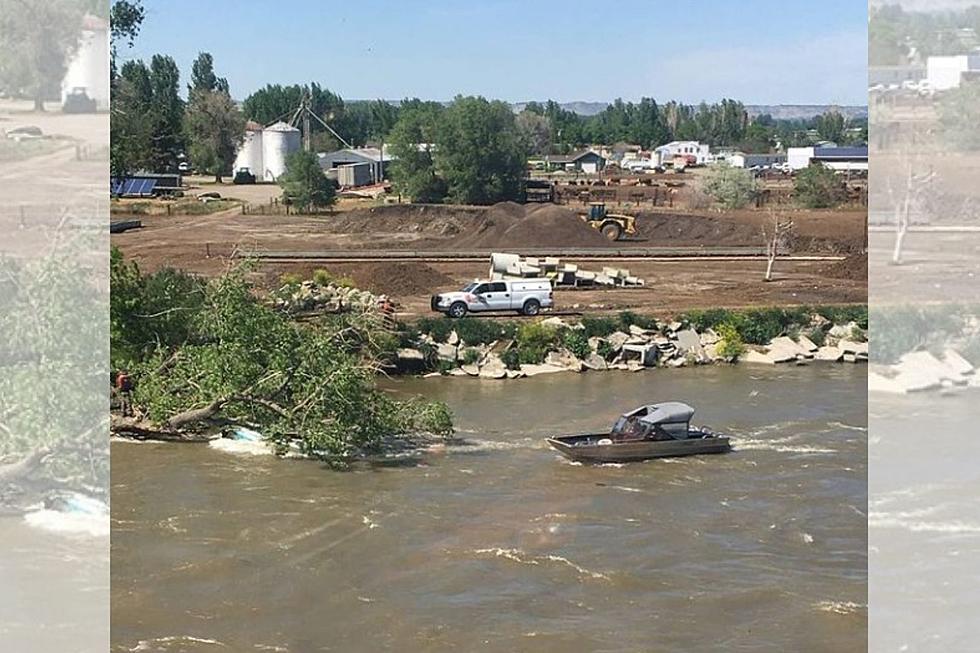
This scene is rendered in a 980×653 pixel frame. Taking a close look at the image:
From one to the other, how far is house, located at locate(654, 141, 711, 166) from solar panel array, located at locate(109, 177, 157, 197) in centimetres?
991

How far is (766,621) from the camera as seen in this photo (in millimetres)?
4895

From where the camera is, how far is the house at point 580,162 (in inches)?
872

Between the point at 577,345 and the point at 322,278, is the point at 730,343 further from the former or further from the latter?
the point at 322,278

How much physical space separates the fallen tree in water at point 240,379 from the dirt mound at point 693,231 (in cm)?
861

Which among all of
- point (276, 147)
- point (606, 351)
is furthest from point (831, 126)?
point (606, 351)

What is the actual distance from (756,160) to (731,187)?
3544 millimetres

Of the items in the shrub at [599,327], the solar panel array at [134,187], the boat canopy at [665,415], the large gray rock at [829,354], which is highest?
the solar panel array at [134,187]

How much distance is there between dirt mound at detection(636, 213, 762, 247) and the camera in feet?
50.8

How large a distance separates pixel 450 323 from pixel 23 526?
767cm

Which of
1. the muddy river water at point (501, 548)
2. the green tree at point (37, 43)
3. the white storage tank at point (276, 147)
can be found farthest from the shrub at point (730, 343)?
the white storage tank at point (276, 147)

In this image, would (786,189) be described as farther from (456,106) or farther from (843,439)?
(843,439)

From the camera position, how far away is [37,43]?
3.03 meters

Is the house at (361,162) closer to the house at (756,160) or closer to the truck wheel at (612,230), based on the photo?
the truck wheel at (612,230)

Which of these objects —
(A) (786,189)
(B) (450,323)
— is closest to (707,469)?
(B) (450,323)
